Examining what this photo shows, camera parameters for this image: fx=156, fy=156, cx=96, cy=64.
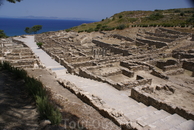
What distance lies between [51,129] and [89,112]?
223cm

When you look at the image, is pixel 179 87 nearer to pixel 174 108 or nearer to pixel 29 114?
pixel 174 108

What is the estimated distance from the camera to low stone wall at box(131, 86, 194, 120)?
22.9 feet

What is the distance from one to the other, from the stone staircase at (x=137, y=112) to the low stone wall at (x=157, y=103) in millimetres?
249

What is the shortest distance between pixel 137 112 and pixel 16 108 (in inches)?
193

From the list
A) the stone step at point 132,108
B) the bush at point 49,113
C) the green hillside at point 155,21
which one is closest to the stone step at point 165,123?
the stone step at point 132,108

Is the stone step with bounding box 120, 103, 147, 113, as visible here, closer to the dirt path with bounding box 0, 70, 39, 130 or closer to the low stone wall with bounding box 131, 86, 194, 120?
the low stone wall with bounding box 131, 86, 194, 120

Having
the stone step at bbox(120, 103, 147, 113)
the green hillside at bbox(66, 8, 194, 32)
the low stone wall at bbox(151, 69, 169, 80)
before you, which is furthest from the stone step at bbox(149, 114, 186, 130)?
the green hillside at bbox(66, 8, 194, 32)

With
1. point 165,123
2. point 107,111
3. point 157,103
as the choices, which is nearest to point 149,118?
point 165,123

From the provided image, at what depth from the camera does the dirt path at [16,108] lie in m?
4.31

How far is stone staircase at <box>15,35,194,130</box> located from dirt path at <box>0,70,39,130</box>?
11.0 ft

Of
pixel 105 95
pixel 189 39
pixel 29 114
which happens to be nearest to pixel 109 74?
pixel 105 95

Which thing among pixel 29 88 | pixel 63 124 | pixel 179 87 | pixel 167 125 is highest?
pixel 29 88

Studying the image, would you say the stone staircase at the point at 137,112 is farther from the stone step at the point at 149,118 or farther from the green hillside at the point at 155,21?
A: the green hillside at the point at 155,21

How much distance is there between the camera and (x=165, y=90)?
1018cm
